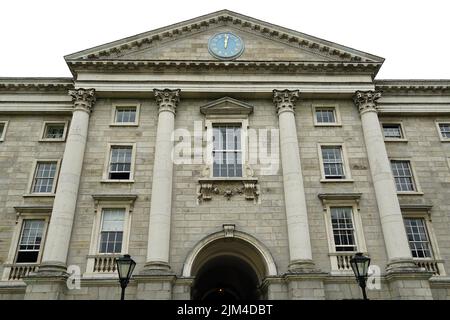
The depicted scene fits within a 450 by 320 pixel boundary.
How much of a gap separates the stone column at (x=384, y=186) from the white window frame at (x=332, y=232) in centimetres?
121

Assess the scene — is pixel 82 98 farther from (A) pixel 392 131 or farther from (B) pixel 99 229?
(A) pixel 392 131

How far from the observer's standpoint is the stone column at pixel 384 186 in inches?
741

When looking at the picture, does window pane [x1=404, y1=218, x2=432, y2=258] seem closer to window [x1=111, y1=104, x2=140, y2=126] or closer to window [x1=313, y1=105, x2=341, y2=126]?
window [x1=313, y1=105, x2=341, y2=126]

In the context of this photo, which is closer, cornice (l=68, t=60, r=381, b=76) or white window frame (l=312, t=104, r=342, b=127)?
white window frame (l=312, t=104, r=342, b=127)

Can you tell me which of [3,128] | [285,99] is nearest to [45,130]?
[3,128]

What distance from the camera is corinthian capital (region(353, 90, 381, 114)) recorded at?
910 inches

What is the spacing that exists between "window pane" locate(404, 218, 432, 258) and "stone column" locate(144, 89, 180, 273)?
46.2 feet

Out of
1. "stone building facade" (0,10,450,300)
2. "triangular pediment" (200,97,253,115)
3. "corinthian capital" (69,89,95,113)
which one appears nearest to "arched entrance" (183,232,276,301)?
"stone building facade" (0,10,450,300)

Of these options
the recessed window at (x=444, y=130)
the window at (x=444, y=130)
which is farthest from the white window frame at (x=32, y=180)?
the recessed window at (x=444, y=130)

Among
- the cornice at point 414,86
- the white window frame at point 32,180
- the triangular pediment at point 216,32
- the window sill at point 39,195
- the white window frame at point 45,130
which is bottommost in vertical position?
the window sill at point 39,195

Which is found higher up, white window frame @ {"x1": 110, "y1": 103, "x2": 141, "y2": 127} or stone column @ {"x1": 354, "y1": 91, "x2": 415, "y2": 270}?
white window frame @ {"x1": 110, "y1": 103, "x2": 141, "y2": 127}

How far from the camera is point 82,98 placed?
22594mm

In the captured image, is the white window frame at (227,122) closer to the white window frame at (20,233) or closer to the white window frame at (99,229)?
the white window frame at (99,229)

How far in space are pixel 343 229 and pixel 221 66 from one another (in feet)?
41.8
